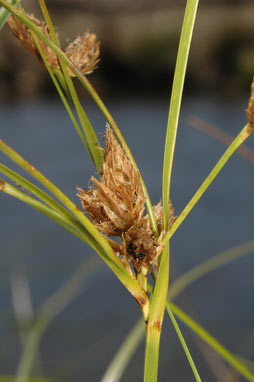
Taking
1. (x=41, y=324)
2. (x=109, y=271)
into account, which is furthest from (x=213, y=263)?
(x=109, y=271)

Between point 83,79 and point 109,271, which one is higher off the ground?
point 109,271

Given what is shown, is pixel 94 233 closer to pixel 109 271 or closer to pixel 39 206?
pixel 39 206

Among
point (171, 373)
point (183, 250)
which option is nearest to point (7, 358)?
point (171, 373)

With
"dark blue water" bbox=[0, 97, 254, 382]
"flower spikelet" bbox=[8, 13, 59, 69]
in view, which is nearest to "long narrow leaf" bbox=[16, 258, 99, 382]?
"dark blue water" bbox=[0, 97, 254, 382]

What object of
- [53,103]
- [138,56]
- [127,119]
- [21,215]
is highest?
[138,56]

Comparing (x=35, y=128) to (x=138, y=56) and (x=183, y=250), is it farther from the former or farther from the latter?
(x=138, y=56)

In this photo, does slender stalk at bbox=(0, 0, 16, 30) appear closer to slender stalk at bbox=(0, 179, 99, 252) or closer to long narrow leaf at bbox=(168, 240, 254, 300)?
slender stalk at bbox=(0, 179, 99, 252)

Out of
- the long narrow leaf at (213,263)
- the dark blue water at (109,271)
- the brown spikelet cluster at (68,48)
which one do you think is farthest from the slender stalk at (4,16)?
the dark blue water at (109,271)
